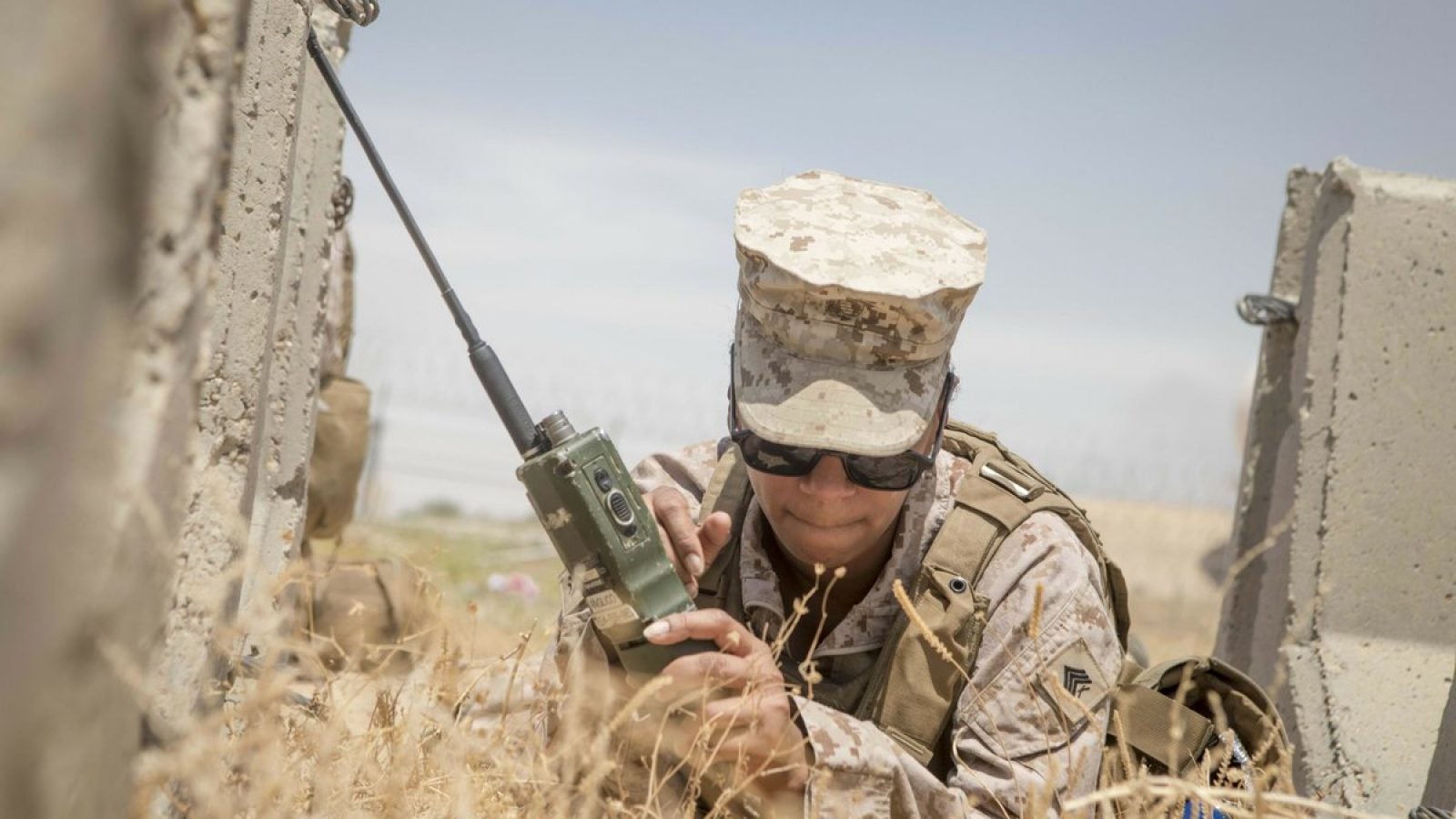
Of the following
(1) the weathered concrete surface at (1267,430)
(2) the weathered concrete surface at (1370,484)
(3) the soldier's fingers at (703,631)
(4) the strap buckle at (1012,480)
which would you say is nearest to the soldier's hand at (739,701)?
(3) the soldier's fingers at (703,631)

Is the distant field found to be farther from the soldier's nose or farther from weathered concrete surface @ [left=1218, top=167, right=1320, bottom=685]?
the soldier's nose

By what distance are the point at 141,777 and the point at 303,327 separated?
3106 mm

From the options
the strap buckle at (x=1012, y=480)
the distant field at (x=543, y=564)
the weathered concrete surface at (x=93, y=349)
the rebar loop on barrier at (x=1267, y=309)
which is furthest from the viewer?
the rebar loop on barrier at (x=1267, y=309)

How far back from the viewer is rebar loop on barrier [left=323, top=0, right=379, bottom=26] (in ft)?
8.20

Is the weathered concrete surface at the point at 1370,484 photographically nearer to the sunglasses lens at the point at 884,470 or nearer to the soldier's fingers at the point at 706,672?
the sunglasses lens at the point at 884,470

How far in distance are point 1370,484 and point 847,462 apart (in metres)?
2.47

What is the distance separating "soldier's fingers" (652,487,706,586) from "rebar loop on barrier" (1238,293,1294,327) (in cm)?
290

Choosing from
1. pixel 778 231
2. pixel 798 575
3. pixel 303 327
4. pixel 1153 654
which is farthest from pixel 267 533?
pixel 1153 654

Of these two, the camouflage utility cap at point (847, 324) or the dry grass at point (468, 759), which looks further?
the camouflage utility cap at point (847, 324)

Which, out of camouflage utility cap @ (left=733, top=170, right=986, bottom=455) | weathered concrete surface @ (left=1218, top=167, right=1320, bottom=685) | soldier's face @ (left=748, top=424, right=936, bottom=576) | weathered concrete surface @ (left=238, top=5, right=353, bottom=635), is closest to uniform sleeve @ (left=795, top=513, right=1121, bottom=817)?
soldier's face @ (left=748, top=424, right=936, bottom=576)

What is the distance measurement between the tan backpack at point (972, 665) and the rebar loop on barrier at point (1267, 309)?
2307 mm

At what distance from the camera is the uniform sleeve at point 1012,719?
7.43 feet

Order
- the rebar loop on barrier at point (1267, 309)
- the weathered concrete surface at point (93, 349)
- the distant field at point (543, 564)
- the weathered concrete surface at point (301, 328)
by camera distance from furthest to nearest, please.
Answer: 1. the rebar loop on barrier at point (1267, 309)
2. the weathered concrete surface at point (301, 328)
3. the distant field at point (543, 564)
4. the weathered concrete surface at point (93, 349)

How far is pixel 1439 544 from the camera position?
4055mm
